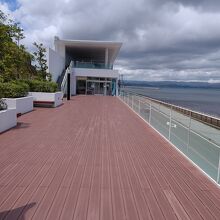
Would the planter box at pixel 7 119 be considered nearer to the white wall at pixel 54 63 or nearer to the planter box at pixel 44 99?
the planter box at pixel 44 99

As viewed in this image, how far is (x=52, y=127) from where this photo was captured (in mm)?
7910

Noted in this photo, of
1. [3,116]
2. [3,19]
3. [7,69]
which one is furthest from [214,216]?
[3,19]

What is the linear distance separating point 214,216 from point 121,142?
11.6ft

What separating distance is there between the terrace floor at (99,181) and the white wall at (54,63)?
15.4 m

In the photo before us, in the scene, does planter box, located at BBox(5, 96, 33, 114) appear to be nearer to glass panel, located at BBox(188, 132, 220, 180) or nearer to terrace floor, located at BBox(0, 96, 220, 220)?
terrace floor, located at BBox(0, 96, 220, 220)

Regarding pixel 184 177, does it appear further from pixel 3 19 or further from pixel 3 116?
pixel 3 19

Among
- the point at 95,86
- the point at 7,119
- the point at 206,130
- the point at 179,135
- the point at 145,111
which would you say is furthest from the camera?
the point at 95,86

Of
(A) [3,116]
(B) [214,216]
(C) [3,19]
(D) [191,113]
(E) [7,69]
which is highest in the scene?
(C) [3,19]

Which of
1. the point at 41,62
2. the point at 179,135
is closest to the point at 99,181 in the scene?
the point at 179,135

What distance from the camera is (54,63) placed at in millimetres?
22641

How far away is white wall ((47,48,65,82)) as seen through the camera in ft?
68.4

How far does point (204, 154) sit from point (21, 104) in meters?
8.10

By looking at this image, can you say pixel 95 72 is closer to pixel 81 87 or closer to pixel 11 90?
pixel 81 87

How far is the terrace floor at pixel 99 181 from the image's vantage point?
2918 millimetres
